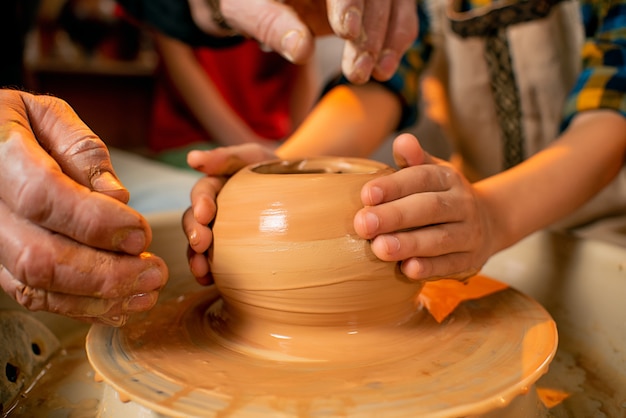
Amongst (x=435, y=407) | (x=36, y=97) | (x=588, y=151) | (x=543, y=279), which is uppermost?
(x=36, y=97)

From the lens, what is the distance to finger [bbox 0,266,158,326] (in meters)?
0.57

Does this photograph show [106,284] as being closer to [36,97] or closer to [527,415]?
[36,97]

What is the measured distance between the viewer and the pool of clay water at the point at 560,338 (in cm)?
78

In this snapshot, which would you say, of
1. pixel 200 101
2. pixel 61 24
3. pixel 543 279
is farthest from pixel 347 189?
pixel 61 24

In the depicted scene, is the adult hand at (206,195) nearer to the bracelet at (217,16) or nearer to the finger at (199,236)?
the finger at (199,236)

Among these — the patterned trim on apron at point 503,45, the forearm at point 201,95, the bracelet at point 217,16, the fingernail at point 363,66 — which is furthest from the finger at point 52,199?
the forearm at point 201,95

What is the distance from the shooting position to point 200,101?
7.47 ft

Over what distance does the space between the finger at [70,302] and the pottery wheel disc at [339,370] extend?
70 millimetres

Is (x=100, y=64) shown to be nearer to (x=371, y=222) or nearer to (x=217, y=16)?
(x=217, y=16)

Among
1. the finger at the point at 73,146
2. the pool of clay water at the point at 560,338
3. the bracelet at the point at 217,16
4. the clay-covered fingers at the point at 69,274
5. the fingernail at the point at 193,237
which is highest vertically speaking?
the bracelet at the point at 217,16

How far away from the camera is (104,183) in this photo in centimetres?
60

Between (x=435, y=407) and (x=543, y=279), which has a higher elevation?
(x=435, y=407)

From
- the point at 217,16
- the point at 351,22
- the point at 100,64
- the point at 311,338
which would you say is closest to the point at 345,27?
the point at 351,22

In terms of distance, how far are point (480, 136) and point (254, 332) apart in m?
0.98
